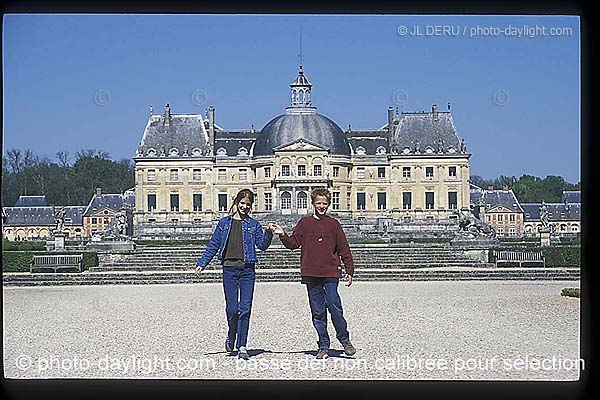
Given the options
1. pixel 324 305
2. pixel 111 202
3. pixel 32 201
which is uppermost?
pixel 111 202

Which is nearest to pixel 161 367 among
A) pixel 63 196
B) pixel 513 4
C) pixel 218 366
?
pixel 218 366

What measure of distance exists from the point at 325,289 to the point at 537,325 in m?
2.76

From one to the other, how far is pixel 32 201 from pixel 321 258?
5518 millimetres

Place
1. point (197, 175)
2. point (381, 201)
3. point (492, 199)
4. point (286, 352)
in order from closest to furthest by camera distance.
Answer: point (286, 352) → point (492, 199) → point (197, 175) → point (381, 201)

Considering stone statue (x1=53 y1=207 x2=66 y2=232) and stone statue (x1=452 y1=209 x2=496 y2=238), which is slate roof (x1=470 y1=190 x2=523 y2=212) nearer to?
stone statue (x1=452 y1=209 x2=496 y2=238)

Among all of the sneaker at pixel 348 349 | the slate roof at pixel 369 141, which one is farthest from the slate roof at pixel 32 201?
the slate roof at pixel 369 141

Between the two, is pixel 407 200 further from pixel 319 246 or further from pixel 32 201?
pixel 319 246

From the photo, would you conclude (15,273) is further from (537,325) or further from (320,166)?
(537,325)

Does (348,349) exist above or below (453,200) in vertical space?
below

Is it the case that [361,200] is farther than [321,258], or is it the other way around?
[361,200]

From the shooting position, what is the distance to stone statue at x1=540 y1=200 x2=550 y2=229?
1352cm

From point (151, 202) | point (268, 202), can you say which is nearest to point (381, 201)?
point (268, 202)

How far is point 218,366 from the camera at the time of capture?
612cm

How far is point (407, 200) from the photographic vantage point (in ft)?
63.1
